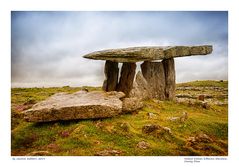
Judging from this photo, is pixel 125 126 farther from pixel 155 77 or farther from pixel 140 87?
pixel 155 77

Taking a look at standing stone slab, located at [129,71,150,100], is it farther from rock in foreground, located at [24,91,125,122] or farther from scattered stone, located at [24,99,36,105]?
scattered stone, located at [24,99,36,105]

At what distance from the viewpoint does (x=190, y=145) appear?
455 inches

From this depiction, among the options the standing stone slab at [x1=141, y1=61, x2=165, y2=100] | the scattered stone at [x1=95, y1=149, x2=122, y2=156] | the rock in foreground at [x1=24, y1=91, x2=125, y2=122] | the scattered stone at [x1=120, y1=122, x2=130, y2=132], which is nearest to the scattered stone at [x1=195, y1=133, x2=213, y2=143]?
the scattered stone at [x1=120, y1=122, x2=130, y2=132]

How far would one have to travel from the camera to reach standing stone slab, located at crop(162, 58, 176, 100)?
59.8 feet

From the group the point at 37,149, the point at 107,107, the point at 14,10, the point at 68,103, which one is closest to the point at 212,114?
the point at 107,107

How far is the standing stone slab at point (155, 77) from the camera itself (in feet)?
59.1

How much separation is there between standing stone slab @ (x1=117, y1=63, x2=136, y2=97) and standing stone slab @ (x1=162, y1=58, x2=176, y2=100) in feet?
7.81

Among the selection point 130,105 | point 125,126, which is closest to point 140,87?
point 130,105

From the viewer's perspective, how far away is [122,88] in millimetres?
16766

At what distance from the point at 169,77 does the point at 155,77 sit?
0.79 m

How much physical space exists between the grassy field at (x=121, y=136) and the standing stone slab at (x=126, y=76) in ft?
8.87

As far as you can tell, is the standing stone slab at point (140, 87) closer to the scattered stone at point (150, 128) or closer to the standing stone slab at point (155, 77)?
the standing stone slab at point (155, 77)

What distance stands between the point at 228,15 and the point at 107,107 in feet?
18.5

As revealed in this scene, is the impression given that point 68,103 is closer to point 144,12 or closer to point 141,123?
point 141,123
